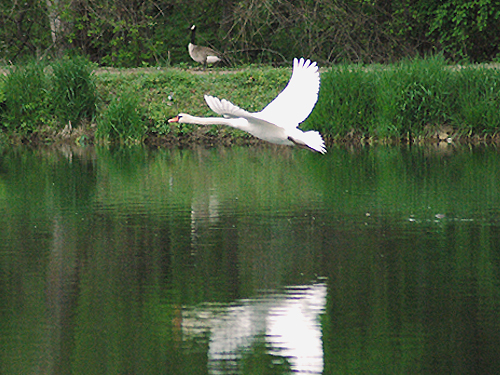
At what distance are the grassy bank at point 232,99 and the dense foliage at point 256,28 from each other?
4778 millimetres

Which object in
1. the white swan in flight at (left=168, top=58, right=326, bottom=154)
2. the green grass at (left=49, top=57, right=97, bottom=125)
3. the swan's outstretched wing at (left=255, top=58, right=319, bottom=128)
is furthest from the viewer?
the green grass at (left=49, top=57, right=97, bottom=125)

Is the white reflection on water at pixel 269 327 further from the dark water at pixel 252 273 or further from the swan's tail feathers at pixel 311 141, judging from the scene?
the swan's tail feathers at pixel 311 141

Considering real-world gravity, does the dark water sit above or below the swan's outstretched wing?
below

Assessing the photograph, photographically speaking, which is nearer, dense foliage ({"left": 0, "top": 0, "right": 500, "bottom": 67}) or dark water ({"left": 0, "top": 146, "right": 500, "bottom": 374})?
dark water ({"left": 0, "top": 146, "right": 500, "bottom": 374})

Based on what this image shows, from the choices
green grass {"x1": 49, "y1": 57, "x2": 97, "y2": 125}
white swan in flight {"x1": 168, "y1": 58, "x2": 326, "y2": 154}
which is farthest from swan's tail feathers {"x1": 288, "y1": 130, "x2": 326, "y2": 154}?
green grass {"x1": 49, "y1": 57, "x2": 97, "y2": 125}

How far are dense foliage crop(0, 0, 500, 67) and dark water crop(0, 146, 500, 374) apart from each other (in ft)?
45.1

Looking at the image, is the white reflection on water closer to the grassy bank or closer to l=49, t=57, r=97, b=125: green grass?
the grassy bank

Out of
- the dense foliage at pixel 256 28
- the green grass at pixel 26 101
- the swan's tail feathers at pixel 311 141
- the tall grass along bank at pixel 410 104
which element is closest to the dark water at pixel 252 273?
the swan's tail feathers at pixel 311 141

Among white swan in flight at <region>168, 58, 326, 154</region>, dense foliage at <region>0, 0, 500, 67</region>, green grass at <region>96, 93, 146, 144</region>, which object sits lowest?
white swan in flight at <region>168, 58, 326, 154</region>

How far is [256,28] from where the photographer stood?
104ft

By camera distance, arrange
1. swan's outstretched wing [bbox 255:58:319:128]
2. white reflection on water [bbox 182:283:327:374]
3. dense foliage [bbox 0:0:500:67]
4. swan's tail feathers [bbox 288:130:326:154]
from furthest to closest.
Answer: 1. dense foliage [bbox 0:0:500:67]
2. swan's outstretched wing [bbox 255:58:319:128]
3. swan's tail feathers [bbox 288:130:326:154]
4. white reflection on water [bbox 182:283:327:374]

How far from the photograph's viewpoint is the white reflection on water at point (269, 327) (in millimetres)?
6703

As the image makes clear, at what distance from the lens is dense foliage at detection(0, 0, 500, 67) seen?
2989 cm

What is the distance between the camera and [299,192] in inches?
590
